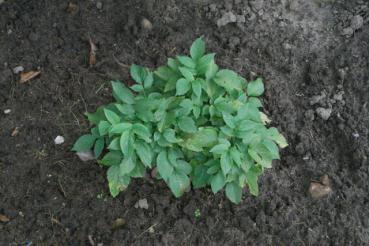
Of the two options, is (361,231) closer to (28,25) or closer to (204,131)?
(204,131)

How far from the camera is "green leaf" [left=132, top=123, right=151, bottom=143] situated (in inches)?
91.1

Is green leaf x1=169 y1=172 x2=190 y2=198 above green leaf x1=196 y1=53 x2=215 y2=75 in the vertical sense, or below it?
below

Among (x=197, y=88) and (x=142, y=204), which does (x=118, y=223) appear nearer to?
(x=142, y=204)

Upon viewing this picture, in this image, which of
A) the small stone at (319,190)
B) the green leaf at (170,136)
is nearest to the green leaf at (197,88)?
the green leaf at (170,136)

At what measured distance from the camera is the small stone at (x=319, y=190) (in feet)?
9.71

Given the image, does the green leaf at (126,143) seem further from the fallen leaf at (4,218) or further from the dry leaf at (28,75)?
the dry leaf at (28,75)

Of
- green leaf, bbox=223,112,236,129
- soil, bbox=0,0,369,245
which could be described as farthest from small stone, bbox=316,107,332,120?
green leaf, bbox=223,112,236,129

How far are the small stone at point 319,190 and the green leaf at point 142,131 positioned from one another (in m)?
1.23

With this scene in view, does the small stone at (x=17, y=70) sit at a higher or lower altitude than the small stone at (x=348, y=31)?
lower

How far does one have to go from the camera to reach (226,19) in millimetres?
3559

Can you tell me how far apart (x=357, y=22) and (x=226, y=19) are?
98 cm

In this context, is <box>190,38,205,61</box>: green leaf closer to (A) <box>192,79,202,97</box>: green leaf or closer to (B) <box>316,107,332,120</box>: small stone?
(A) <box>192,79,202,97</box>: green leaf

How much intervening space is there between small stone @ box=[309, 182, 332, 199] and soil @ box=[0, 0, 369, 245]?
1.2 inches

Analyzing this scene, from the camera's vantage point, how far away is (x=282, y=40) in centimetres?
355
